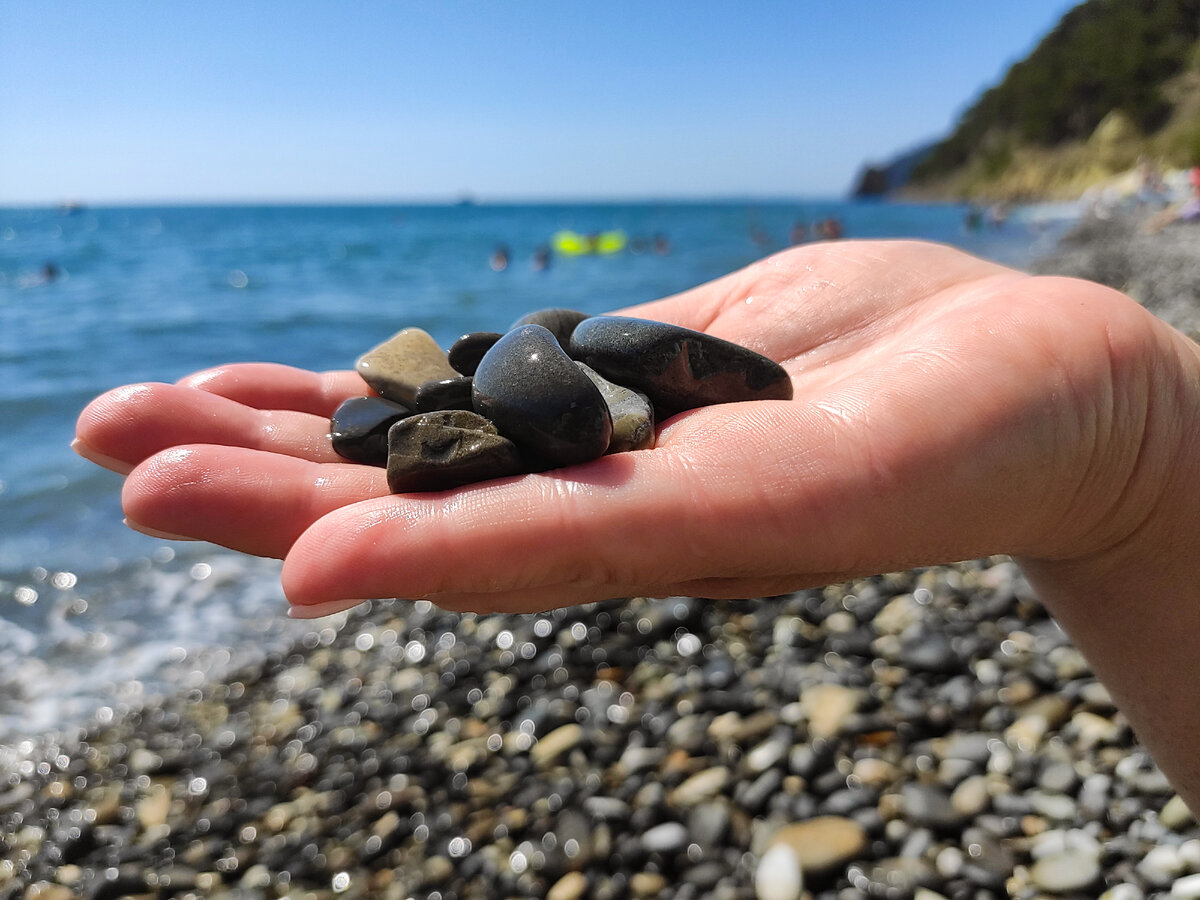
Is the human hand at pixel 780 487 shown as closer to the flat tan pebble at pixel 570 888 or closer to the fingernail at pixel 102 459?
the fingernail at pixel 102 459

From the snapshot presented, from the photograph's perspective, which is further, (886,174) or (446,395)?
(886,174)

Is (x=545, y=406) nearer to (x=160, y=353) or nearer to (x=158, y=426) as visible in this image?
(x=158, y=426)

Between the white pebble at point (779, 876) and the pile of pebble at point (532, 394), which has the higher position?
the pile of pebble at point (532, 394)

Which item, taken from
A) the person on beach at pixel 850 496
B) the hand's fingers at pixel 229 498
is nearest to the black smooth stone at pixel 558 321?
the person on beach at pixel 850 496

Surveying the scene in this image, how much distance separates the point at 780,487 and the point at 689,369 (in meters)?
0.74

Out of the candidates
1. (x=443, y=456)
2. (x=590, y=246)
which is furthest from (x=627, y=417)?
(x=590, y=246)

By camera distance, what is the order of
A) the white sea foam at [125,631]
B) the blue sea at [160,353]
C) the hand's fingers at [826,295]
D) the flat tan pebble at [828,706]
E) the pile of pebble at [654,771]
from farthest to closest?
the blue sea at [160,353] → the white sea foam at [125,631] → the flat tan pebble at [828,706] → the pile of pebble at [654,771] → the hand's fingers at [826,295]

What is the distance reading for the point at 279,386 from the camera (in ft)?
8.30

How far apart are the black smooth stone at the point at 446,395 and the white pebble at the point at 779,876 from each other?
5.92ft

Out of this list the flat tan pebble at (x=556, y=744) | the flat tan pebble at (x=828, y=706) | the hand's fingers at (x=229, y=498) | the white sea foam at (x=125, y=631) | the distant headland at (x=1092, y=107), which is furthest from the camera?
the distant headland at (x=1092, y=107)

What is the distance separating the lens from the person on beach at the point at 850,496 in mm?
1486

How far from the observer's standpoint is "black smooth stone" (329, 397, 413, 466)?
215cm

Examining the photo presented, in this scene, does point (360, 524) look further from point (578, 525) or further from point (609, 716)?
point (609, 716)

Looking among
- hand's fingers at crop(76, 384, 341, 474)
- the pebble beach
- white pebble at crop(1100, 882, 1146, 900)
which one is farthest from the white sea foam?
white pebble at crop(1100, 882, 1146, 900)
